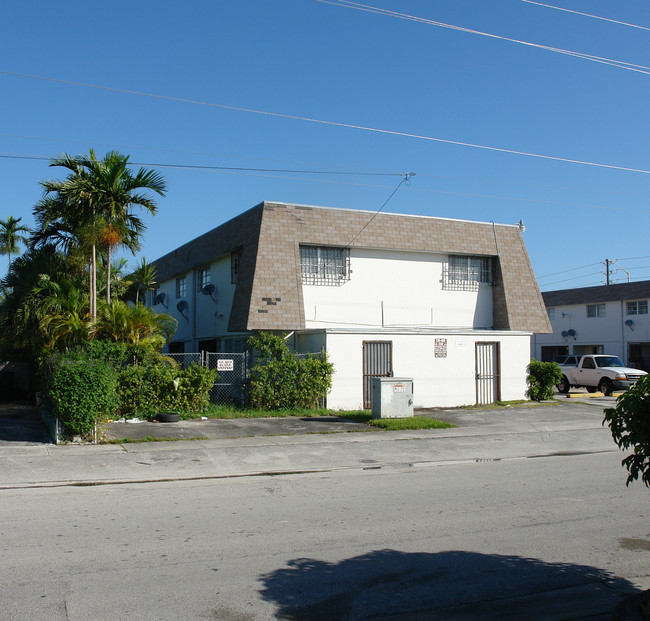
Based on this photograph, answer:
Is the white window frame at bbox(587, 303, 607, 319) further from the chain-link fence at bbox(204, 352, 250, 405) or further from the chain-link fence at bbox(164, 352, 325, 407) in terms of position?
the chain-link fence at bbox(204, 352, 250, 405)

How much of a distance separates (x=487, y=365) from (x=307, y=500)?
14375 millimetres

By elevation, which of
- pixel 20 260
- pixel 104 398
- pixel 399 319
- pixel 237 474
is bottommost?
pixel 237 474

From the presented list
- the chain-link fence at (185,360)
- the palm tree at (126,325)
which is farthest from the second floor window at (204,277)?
the palm tree at (126,325)

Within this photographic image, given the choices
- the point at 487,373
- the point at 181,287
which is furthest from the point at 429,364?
the point at 181,287

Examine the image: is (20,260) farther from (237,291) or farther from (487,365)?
(487,365)

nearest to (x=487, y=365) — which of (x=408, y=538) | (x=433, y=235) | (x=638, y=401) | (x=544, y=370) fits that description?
(x=544, y=370)

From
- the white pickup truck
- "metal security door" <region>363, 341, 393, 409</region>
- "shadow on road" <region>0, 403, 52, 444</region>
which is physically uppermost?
"metal security door" <region>363, 341, 393, 409</region>

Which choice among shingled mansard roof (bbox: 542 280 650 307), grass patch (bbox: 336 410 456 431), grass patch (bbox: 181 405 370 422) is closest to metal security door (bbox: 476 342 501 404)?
grass patch (bbox: 336 410 456 431)

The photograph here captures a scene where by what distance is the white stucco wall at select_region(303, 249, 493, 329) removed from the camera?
74.4 ft

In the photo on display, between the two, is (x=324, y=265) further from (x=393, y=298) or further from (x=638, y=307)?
(x=638, y=307)

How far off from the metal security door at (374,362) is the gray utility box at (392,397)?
232cm

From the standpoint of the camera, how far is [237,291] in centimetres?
2164

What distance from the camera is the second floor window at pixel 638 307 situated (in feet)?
141

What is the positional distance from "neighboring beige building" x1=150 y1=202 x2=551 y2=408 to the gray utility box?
2363 millimetres
